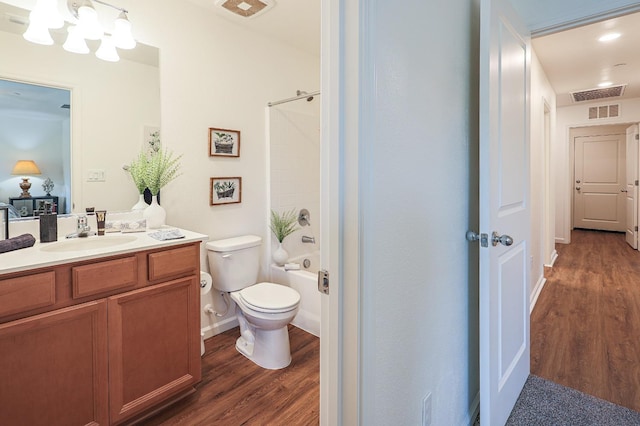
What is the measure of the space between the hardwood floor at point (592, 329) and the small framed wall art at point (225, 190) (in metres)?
2.32

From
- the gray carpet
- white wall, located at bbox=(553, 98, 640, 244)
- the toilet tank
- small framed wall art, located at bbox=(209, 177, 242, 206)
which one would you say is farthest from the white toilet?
white wall, located at bbox=(553, 98, 640, 244)

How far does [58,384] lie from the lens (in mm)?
1342

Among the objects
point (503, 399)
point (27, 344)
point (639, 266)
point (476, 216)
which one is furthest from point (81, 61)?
point (639, 266)

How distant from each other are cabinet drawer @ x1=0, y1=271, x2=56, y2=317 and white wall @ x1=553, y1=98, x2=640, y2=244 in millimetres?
6055

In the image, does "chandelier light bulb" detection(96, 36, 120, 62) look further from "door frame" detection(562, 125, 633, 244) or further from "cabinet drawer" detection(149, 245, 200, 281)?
"door frame" detection(562, 125, 633, 244)

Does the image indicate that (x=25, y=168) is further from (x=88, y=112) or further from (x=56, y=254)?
(x=56, y=254)

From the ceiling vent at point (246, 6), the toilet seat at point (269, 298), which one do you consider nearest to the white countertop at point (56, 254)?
the toilet seat at point (269, 298)

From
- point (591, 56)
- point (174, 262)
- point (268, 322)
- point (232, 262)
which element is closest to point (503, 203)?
point (268, 322)

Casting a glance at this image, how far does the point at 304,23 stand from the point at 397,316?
231 cm

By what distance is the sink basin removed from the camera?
1.61m

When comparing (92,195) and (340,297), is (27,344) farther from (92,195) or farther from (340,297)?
(340,297)

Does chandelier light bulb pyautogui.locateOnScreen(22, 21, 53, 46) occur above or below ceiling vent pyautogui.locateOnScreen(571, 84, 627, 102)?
below

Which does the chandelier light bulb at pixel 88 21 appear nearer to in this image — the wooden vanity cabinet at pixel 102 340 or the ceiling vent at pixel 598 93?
the wooden vanity cabinet at pixel 102 340

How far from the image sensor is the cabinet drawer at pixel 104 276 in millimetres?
1379
